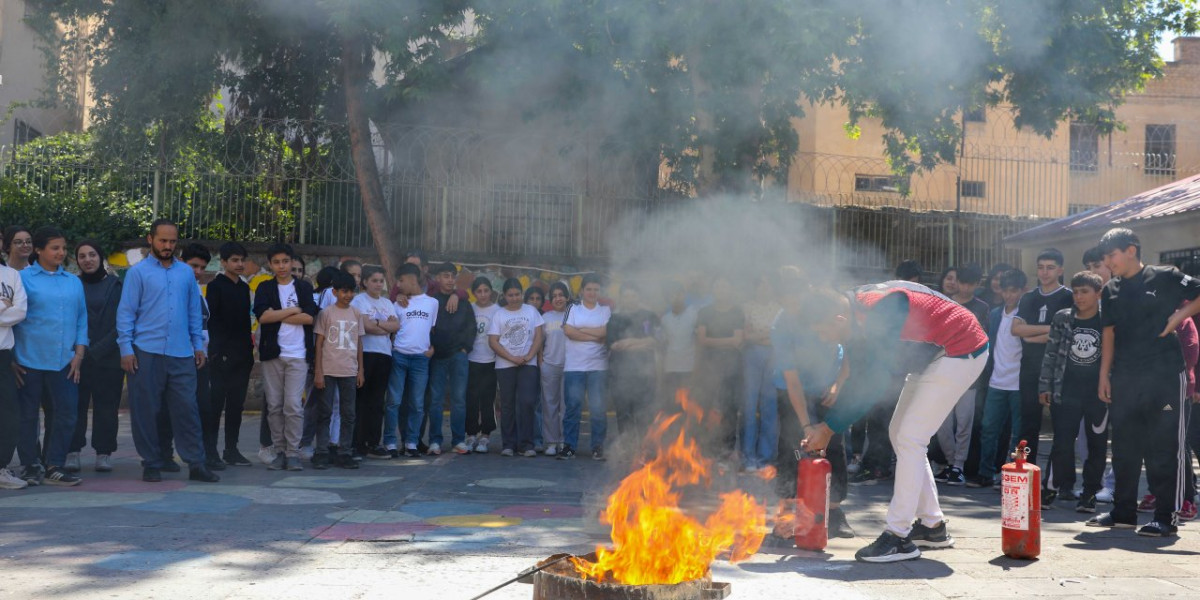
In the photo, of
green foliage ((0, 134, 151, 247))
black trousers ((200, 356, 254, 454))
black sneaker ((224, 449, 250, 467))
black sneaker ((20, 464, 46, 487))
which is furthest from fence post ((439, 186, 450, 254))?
black sneaker ((20, 464, 46, 487))

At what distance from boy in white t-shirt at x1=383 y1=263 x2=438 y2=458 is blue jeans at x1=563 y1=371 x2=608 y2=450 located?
127 cm

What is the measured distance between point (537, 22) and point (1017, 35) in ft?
18.2

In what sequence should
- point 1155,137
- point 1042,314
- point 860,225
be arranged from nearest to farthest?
point 1042,314 < point 860,225 < point 1155,137

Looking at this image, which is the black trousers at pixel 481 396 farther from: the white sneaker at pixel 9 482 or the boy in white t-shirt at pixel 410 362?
the white sneaker at pixel 9 482

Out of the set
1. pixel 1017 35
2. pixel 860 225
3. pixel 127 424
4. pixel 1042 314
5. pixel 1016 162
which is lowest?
pixel 127 424

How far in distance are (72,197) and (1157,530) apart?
12027 mm

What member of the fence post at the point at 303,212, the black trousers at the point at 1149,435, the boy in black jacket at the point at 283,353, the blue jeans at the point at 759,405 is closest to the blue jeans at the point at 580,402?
the blue jeans at the point at 759,405

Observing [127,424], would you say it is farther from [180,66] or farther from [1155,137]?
[1155,137]

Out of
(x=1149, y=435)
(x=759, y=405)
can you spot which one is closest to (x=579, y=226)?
(x=759, y=405)

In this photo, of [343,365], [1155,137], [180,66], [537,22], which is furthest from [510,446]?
[1155,137]

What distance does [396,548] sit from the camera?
510 centimetres

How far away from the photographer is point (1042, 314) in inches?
313

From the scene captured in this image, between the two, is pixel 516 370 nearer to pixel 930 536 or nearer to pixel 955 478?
pixel 955 478

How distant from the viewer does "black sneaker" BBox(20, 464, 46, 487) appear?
6.89 m
